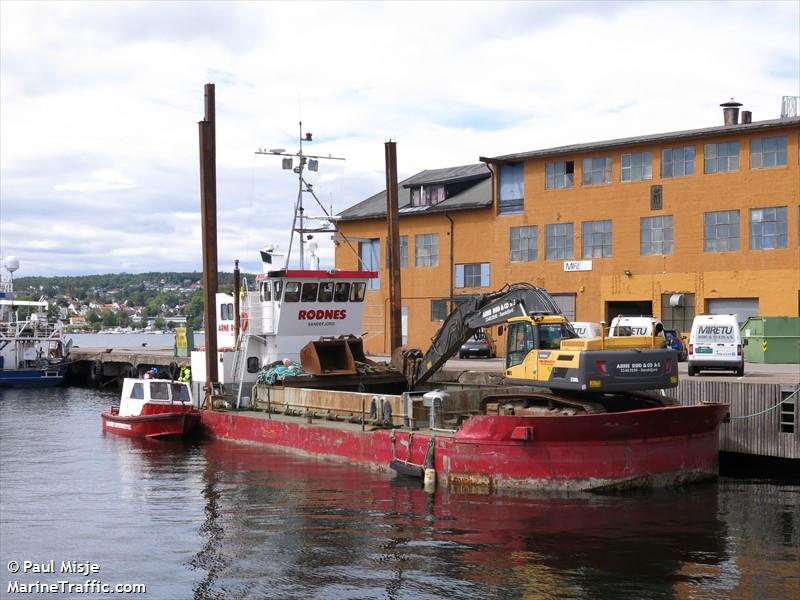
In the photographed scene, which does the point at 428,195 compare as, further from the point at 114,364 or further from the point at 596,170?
the point at 114,364

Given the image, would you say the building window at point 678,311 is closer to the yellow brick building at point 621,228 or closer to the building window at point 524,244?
the yellow brick building at point 621,228

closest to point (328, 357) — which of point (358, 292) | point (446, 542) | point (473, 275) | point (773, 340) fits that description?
point (358, 292)

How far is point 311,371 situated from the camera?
1096 inches

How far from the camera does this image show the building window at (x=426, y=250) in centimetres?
5266

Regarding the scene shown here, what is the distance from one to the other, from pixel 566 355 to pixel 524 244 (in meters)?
30.6

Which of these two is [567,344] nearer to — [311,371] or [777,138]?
[311,371]

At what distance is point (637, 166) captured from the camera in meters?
44.8

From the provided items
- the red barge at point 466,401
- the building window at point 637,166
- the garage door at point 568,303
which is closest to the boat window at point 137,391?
the red barge at point 466,401

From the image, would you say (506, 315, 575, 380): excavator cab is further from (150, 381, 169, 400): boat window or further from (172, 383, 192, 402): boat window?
(150, 381, 169, 400): boat window

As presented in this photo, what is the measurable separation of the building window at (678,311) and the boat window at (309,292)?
64.2ft

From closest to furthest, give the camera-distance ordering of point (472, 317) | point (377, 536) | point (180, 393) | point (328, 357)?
1. point (377, 536)
2. point (472, 317)
3. point (328, 357)
4. point (180, 393)

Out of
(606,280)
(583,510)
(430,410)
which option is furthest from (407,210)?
(583,510)

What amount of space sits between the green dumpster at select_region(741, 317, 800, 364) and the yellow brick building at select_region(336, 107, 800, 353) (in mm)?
1737

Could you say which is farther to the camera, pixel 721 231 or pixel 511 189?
pixel 511 189
